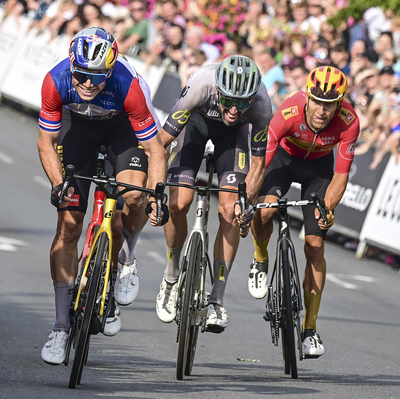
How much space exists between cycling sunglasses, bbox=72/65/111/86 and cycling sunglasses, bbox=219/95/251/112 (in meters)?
1.01

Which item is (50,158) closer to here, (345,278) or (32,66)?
(345,278)

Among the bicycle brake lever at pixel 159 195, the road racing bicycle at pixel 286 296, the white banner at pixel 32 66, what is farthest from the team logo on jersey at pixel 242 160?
the white banner at pixel 32 66

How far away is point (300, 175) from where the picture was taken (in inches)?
292

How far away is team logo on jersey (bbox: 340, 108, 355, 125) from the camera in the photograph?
7.00 m

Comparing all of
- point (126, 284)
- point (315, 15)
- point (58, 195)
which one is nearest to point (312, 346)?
point (126, 284)

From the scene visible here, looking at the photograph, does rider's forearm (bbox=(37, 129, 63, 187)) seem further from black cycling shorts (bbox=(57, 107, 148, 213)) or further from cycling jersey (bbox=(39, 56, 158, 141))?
black cycling shorts (bbox=(57, 107, 148, 213))

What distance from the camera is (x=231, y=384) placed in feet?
20.6

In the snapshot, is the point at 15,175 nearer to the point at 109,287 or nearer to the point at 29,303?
the point at 29,303

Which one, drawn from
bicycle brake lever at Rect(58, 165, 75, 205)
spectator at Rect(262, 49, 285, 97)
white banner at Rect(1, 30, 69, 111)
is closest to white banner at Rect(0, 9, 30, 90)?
white banner at Rect(1, 30, 69, 111)

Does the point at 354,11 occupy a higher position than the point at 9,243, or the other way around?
the point at 354,11

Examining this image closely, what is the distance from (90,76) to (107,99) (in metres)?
0.37

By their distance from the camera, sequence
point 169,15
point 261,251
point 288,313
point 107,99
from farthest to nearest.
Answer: point 169,15 < point 261,251 < point 288,313 < point 107,99

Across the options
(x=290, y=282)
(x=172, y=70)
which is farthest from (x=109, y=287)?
(x=172, y=70)

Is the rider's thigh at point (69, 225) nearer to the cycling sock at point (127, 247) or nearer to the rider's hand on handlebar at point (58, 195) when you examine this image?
the rider's hand on handlebar at point (58, 195)
